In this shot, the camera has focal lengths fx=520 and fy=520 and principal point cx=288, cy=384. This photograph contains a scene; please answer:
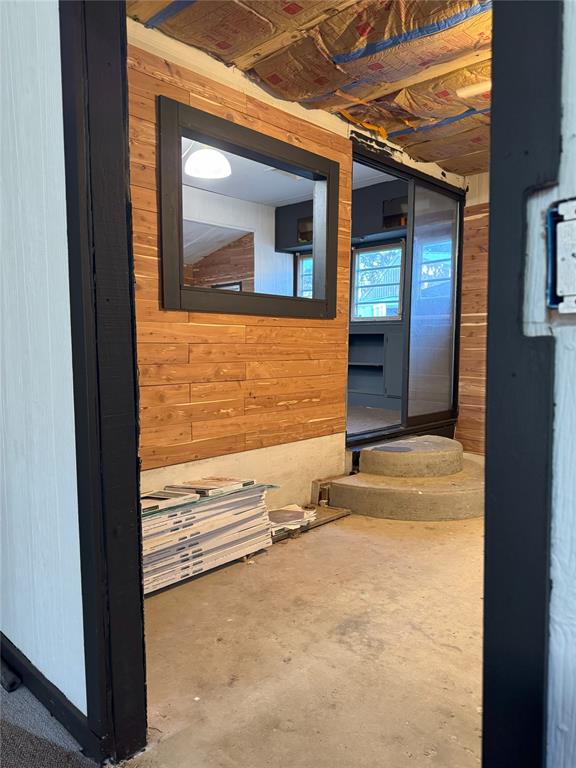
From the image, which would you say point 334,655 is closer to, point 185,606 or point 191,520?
point 185,606

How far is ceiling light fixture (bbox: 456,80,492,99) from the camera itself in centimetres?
327

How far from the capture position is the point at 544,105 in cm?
57

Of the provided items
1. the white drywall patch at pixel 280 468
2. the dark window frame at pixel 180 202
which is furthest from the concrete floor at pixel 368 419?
the dark window frame at pixel 180 202

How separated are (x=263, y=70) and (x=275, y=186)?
3508mm

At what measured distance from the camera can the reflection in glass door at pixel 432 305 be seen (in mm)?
4770

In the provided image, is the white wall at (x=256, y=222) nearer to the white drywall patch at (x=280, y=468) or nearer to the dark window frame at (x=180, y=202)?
the dark window frame at (x=180, y=202)

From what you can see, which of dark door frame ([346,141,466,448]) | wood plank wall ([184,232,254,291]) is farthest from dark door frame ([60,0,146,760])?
wood plank wall ([184,232,254,291])

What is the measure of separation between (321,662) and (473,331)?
13.1 feet

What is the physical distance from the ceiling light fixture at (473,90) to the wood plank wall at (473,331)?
5.93ft

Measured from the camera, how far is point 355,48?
111 inches

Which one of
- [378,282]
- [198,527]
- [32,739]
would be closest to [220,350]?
[198,527]

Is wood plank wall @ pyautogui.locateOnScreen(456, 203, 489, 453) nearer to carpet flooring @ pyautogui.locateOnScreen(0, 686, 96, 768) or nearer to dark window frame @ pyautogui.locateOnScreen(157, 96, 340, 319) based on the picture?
dark window frame @ pyautogui.locateOnScreen(157, 96, 340, 319)

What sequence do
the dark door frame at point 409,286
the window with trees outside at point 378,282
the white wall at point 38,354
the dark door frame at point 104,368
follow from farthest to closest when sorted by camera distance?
1. the window with trees outside at point 378,282
2. the dark door frame at point 409,286
3. the white wall at point 38,354
4. the dark door frame at point 104,368

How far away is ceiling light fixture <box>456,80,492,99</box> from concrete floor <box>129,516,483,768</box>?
2859 mm
